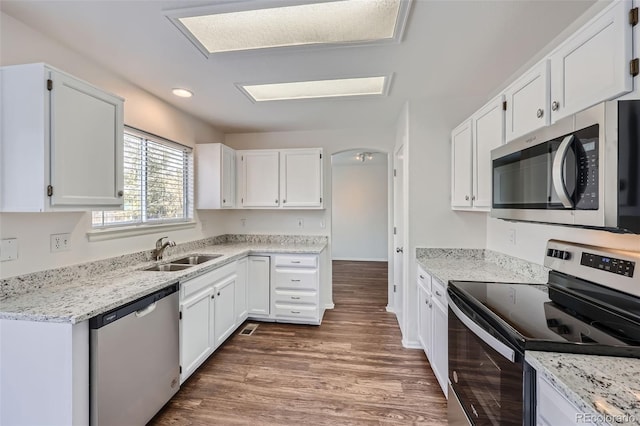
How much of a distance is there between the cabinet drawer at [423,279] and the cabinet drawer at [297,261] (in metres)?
1.19

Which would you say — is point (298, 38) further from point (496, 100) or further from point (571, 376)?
point (571, 376)

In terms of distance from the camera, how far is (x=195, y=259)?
2.95 meters

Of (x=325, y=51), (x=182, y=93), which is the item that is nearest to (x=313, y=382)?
(x=325, y=51)

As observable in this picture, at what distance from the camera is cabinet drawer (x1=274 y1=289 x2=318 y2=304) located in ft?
10.8

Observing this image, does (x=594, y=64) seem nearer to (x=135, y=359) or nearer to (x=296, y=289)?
(x=135, y=359)

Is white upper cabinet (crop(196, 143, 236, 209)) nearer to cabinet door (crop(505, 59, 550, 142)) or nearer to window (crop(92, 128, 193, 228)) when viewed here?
window (crop(92, 128, 193, 228))

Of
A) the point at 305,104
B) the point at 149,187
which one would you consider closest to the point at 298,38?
the point at 305,104

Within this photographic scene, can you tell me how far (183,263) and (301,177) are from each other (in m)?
1.74

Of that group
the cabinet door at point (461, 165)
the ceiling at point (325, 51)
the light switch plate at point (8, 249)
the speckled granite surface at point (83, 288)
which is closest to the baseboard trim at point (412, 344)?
the cabinet door at point (461, 165)

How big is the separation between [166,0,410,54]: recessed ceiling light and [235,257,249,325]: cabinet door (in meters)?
2.17

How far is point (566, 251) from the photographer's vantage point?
1.53 meters

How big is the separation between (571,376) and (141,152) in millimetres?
3187

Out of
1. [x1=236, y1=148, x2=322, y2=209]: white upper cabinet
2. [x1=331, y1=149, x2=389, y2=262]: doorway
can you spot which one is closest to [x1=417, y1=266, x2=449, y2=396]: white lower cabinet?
[x1=236, y1=148, x2=322, y2=209]: white upper cabinet

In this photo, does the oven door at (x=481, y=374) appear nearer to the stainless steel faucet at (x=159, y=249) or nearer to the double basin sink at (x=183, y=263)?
the double basin sink at (x=183, y=263)
